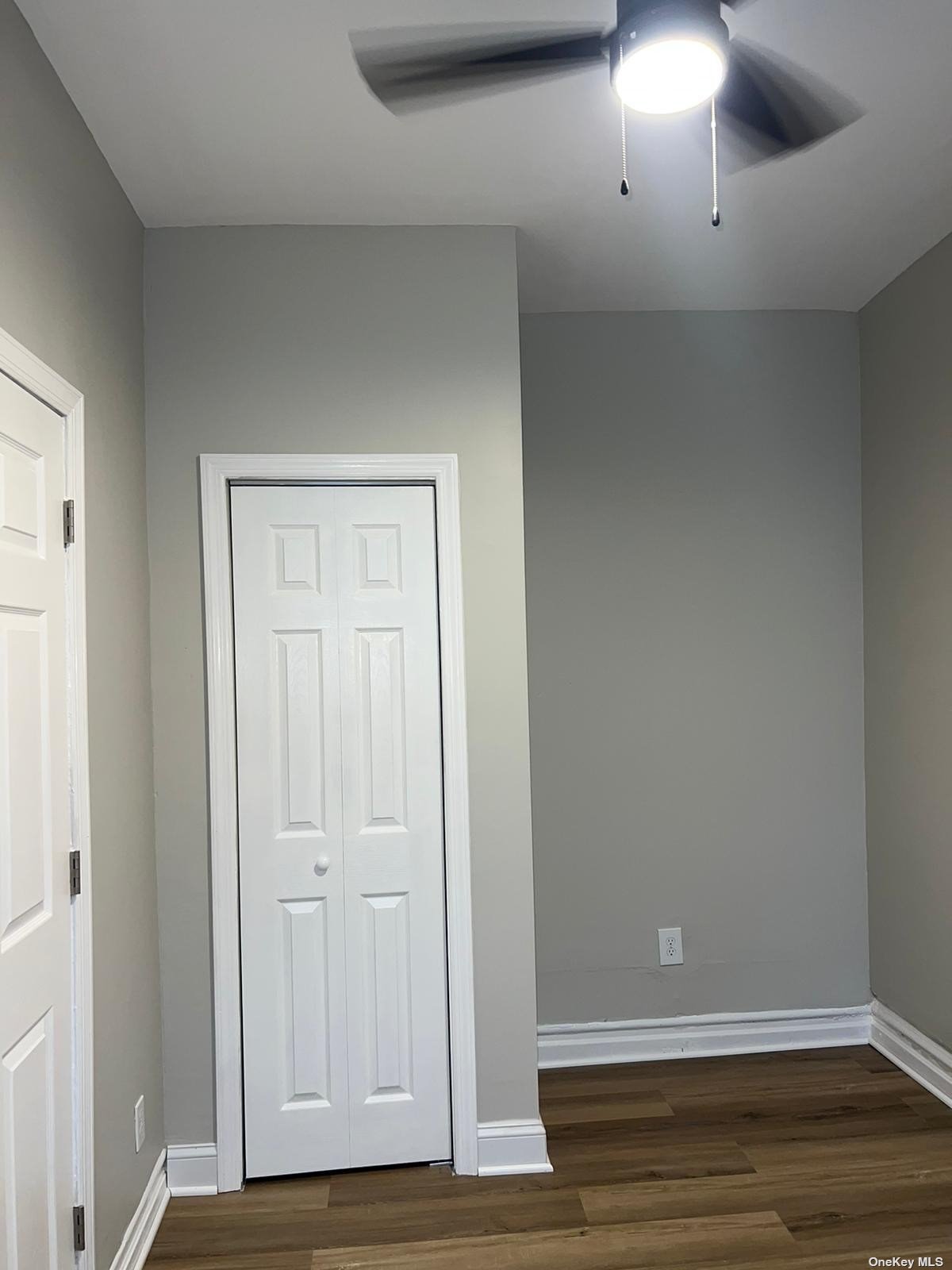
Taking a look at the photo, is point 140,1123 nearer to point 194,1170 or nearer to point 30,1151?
point 194,1170

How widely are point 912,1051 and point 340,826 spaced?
2.13 m

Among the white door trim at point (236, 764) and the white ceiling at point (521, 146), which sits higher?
the white ceiling at point (521, 146)

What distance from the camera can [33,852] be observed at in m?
1.88

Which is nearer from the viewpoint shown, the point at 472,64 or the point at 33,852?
the point at 472,64

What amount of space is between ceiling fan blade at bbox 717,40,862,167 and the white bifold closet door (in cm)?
128

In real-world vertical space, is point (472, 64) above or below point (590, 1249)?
above

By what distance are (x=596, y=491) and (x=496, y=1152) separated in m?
2.20

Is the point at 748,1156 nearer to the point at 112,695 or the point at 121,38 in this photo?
the point at 112,695

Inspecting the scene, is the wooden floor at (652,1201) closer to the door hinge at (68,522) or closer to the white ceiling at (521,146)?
the door hinge at (68,522)

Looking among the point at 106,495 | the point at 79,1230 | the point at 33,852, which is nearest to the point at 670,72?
the point at 106,495

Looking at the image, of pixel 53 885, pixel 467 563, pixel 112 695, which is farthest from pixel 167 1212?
pixel 467 563

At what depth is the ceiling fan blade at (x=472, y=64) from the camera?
1.67m
